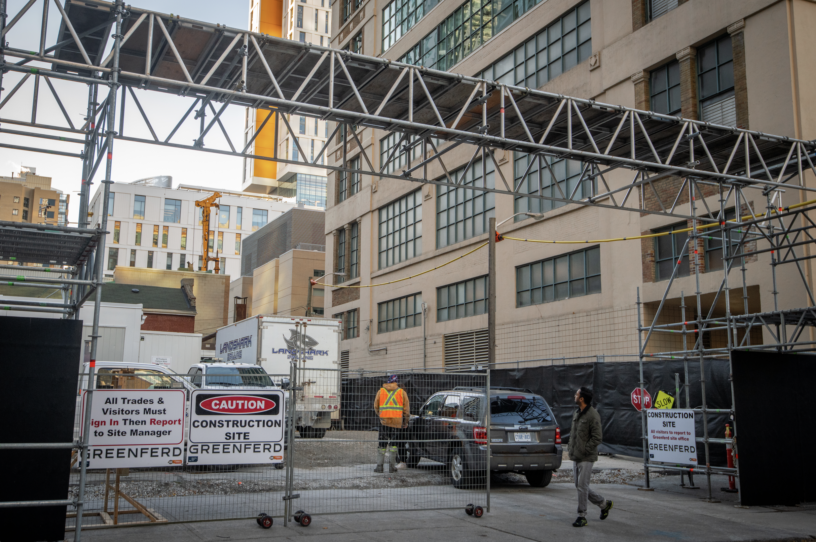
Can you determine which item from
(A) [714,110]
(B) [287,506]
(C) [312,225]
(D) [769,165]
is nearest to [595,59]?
(A) [714,110]

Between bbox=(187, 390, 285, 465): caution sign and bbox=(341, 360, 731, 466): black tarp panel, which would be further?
bbox=(341, 360, 731, 466): black tarp panel

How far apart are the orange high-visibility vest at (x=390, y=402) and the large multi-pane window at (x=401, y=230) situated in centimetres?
2628

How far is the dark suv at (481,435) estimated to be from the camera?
10961 mm

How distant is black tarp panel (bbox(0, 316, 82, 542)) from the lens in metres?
7.55

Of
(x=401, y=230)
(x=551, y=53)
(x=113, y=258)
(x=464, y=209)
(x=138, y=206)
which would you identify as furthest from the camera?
(x=138, y=206)

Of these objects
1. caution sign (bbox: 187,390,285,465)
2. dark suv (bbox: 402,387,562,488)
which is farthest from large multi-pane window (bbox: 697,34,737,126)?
caution sign (bbox: 187,390,285,465)

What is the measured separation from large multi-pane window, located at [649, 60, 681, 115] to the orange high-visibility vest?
55.2 feet

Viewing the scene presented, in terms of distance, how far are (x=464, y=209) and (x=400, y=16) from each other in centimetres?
1403

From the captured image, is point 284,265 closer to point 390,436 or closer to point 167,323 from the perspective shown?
point 167,323

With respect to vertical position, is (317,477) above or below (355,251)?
below

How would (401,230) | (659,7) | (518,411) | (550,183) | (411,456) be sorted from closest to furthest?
(411,456) → (518,411) → (659,7) → (550,183) → (401,230)

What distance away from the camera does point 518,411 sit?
1273 cm

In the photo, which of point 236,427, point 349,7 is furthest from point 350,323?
point 236,427

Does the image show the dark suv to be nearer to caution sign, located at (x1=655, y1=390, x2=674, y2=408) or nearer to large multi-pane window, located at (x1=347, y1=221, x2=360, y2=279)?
caution sign, located at (x1=655, y1=390, x2=674, y2=408)
